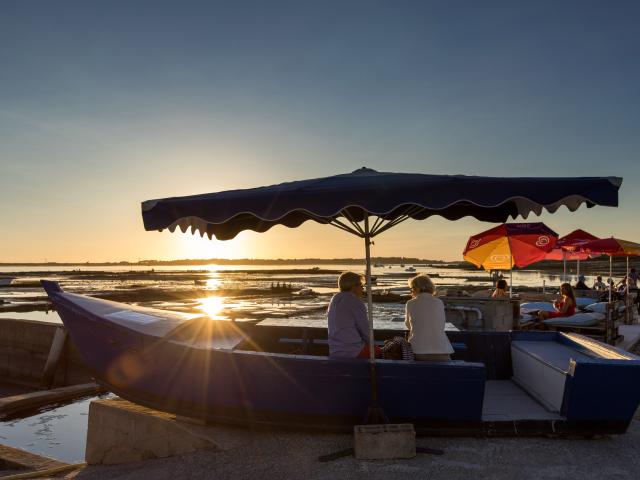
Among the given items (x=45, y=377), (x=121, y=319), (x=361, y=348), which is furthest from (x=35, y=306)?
(x=361, y=348)

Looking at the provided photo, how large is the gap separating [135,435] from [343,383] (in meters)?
2.72

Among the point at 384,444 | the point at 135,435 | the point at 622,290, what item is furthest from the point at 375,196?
the point at 622,290

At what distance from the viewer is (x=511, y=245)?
484 inches

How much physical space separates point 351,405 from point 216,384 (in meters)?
1.61

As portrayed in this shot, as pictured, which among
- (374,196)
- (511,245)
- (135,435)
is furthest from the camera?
(511,245)

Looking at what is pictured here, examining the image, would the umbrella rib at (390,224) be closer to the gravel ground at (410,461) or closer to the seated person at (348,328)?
the seated person at (348,328)

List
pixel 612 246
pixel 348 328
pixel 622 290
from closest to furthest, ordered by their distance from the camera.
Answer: pixel 348 328
pixel 612 246
pixel 622 290

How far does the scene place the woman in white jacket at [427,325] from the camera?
5.52 meters

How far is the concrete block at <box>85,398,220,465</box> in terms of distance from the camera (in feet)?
18.6

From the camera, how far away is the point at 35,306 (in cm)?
3434

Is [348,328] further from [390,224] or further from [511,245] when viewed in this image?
[511,245]

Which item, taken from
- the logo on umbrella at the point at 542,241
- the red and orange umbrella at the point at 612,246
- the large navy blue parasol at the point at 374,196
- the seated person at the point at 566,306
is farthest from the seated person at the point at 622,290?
the large navy blue parasol at the point at 374,196

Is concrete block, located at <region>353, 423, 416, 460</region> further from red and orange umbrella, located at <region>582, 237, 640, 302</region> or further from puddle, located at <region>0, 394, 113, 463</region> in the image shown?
red and orange umbrella, located at <region>582, 237, 640, 302</region>

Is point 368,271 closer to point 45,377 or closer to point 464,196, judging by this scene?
point 464,196
